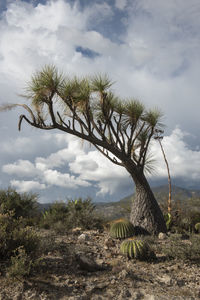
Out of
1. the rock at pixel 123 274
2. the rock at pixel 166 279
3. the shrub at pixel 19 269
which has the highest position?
the shrub at pixel 19 269

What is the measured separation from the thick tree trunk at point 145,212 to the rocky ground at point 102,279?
7.61ft

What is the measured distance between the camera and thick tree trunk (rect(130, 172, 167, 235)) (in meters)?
9.41

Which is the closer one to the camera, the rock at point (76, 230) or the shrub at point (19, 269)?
the shrub at point (19, 269)

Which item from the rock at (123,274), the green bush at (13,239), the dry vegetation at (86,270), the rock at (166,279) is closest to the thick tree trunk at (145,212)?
the dry vegetation at (86,270)

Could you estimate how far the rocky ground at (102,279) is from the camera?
4406 mm

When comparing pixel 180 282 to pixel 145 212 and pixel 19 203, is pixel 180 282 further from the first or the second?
pixel 19 203

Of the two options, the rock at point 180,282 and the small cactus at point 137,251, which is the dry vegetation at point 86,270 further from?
the small cactus at point 137,251

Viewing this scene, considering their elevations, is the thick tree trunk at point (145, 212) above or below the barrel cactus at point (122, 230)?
above

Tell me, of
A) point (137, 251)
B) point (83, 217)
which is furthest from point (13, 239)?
point (83, 217)

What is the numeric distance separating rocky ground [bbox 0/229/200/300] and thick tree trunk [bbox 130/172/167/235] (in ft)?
7.61

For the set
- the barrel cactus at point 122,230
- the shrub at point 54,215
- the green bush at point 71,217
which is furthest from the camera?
the shrub at point 54,215

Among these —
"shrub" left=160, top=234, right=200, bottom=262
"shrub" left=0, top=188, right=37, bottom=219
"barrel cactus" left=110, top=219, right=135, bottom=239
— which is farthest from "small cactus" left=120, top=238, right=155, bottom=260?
"shrub" left=0, top=188, right=37, bottom=219

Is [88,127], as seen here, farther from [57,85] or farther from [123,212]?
[123,212]

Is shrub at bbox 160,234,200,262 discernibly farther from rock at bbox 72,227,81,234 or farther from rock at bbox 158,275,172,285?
rock at bbox 72,227,81,234
